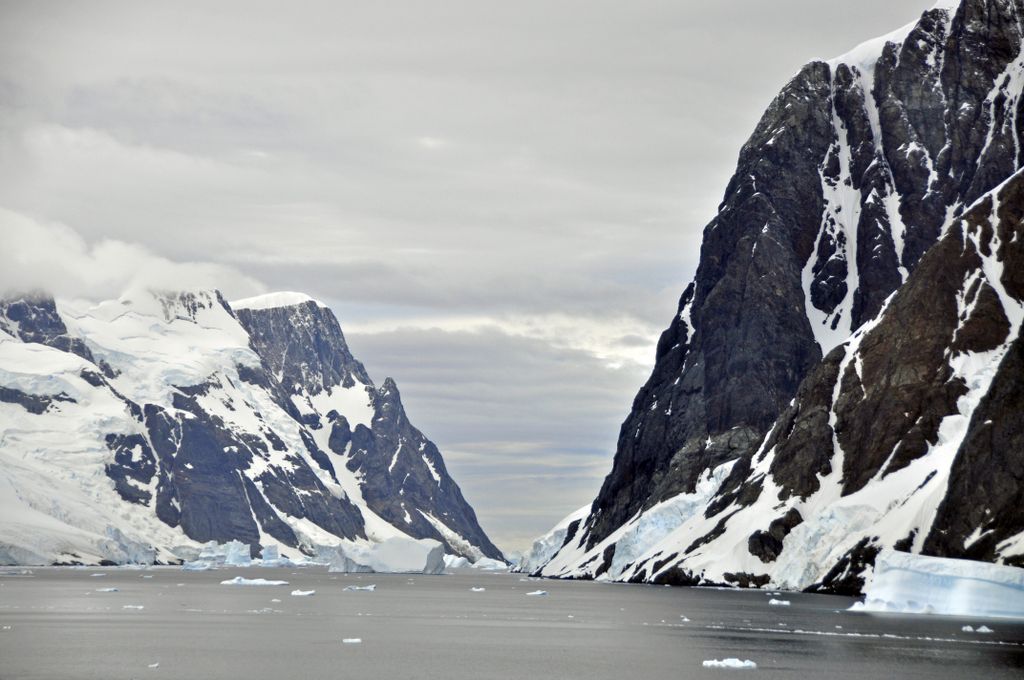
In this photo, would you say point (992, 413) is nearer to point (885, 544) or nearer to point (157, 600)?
point (885, 544)

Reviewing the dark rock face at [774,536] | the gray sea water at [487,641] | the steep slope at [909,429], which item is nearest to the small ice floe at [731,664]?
the gray sea water at [487,641]

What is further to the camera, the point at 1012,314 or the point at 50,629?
the point at 1012,314

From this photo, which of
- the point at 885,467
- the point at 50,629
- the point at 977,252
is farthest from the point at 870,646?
the point at 977,252

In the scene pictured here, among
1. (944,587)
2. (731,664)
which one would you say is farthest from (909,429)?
(731,664)

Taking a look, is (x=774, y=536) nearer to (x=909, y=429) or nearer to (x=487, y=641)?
(x=909, y=429)

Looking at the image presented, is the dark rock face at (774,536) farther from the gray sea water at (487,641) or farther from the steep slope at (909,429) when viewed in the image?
the gray sea water at (487,641)

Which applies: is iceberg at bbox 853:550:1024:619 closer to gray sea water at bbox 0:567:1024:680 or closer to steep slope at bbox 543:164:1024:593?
gray sea water at bbox 0:567:1024:680

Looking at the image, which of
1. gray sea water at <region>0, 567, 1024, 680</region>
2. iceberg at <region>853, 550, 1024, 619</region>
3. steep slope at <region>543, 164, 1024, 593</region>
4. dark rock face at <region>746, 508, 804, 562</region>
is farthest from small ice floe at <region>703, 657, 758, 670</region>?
dark rock face at <region>746, 508, 804, 562</region>
